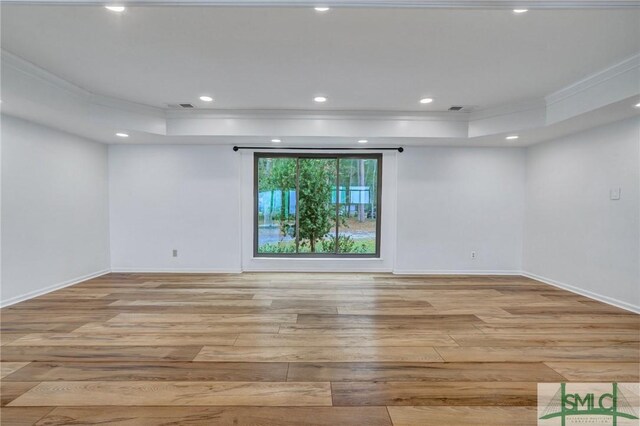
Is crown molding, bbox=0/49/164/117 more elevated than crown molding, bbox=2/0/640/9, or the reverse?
crown molding, bbox=0/49/164/117

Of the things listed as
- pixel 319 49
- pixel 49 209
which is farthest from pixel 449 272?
pixel 49 209

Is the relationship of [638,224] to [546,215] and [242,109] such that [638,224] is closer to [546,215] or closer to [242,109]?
[546,215]

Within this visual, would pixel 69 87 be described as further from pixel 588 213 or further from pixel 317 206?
pixel 588 213

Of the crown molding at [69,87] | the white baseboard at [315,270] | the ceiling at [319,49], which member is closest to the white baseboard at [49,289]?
the white baseboard at [315,270]

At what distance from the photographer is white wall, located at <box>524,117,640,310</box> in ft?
10.9

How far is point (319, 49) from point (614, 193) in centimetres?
377

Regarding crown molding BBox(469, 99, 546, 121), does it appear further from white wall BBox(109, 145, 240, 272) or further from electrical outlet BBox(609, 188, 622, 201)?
white wall BBox(109, 145, 240, 272)

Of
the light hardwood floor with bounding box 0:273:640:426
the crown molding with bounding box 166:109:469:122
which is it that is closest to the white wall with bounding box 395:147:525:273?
the crown molding with bounding box 166:109:469:122

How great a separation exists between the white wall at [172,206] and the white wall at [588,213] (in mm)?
4756

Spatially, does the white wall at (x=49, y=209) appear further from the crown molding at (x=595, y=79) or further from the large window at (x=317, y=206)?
the crown molding at (x=595, y=79)

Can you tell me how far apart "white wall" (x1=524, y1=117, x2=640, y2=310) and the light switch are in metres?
0.04

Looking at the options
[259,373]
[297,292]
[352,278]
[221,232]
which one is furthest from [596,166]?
[221,232]

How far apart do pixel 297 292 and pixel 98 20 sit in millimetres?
3253

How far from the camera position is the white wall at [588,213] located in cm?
333
